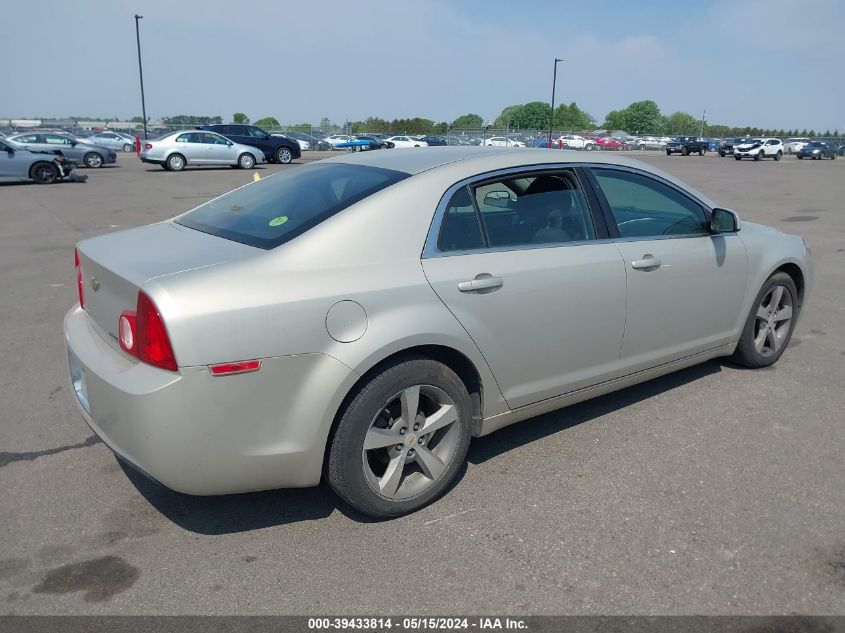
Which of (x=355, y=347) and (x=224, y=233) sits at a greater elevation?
(x=224, y=233)

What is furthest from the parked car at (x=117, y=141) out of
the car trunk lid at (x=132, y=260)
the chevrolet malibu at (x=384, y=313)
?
the chevrolet malibu at (x=384, y=313)

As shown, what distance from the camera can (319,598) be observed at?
8.41 ft

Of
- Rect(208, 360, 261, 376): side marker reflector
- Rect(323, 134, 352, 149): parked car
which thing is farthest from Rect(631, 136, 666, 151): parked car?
Rect(208, 360, 261, 376): side marker reflector

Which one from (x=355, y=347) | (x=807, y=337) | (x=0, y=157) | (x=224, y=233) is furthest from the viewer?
(x=0, y=157)

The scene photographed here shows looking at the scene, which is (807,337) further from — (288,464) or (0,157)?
(0,157)

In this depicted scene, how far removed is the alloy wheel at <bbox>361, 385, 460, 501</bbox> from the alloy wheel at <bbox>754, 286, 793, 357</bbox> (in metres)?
2.74

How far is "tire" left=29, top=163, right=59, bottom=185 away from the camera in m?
18.9

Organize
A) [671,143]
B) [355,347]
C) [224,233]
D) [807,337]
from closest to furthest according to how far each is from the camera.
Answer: [355,347], [224,233], [807,337], [671,143]

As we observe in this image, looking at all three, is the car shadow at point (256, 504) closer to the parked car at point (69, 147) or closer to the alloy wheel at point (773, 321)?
the alloy wheel at point (773, 321)

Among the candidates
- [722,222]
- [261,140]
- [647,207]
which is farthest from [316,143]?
[722,222]

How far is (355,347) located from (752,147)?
4917 centimetres

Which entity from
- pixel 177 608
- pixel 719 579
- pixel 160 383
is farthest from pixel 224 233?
pixel 719 579

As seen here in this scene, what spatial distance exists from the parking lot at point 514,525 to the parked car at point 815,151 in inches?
2152

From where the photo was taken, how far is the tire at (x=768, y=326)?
4680 mm
